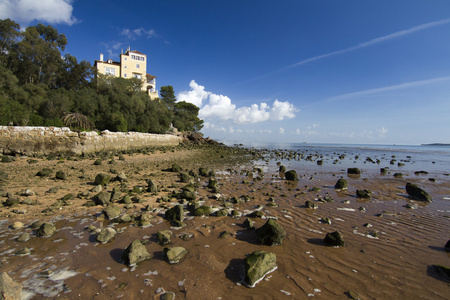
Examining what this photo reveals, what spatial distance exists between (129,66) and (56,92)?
1290 inches

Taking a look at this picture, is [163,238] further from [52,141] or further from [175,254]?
[52,141]

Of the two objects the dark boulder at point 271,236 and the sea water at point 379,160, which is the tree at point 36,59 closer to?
the sea water at point 379,160

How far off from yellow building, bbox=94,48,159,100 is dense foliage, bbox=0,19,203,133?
1565 centimetres

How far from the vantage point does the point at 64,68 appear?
40.0 meters

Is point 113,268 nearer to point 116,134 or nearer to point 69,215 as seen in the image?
point 69,215

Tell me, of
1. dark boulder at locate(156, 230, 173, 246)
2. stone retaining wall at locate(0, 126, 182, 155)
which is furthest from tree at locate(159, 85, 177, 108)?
dark boulder at locate(156, 230, 173, 246)

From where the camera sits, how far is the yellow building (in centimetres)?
5822

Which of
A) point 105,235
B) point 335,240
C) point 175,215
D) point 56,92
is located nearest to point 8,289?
point 105,235

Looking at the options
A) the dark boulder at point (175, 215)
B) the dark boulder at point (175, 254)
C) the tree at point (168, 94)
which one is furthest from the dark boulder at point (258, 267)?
the tree at point (168, 94)

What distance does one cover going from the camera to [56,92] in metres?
32.8

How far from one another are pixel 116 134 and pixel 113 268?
21424 mm

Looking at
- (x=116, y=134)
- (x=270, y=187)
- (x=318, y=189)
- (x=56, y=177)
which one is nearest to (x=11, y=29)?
(x=116, y=134)

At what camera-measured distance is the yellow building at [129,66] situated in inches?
2292

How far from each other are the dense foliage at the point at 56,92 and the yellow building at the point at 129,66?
15647 mm
